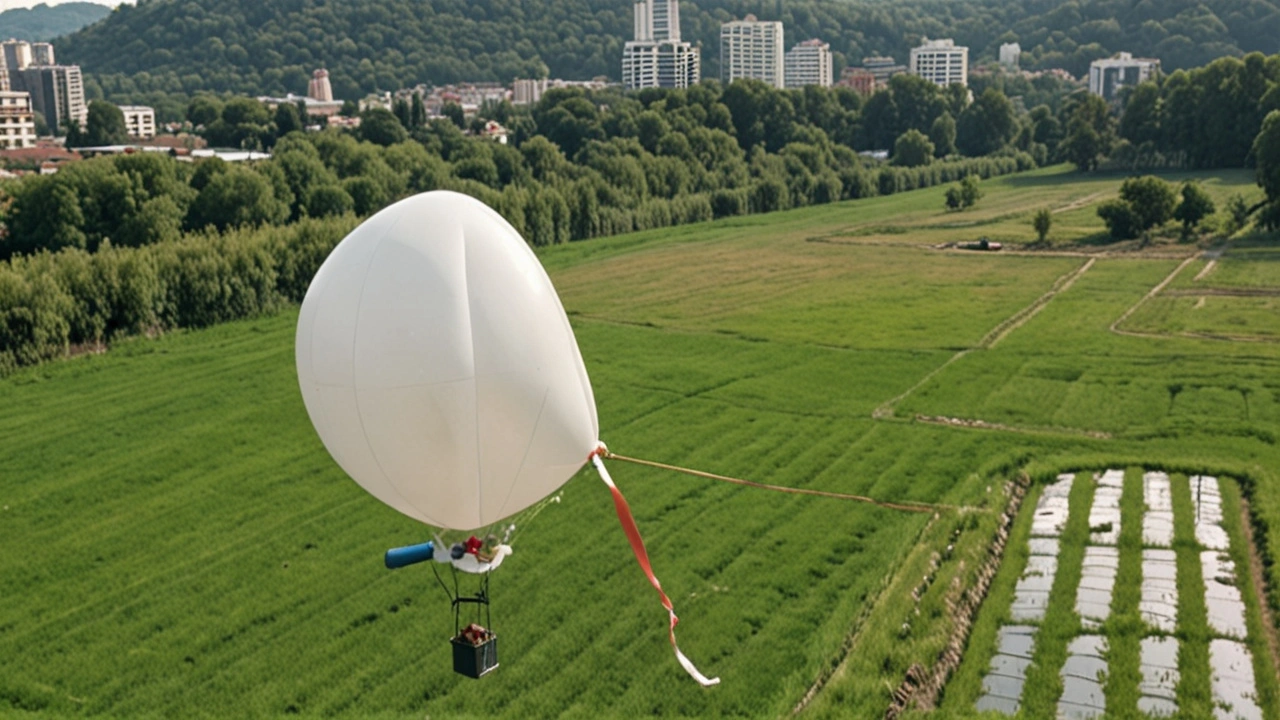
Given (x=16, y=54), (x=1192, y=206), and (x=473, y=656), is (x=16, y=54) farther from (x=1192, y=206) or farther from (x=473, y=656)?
(x=473, y=656)

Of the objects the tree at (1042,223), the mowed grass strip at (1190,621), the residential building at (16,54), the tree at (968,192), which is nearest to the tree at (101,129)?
the tree at (968,192)

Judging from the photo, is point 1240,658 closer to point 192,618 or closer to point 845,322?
point 192,618

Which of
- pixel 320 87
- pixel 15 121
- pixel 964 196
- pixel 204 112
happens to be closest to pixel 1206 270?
pixel 964 196

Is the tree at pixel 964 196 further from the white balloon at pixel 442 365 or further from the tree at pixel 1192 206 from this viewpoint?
the white balloon at pixel 442 365

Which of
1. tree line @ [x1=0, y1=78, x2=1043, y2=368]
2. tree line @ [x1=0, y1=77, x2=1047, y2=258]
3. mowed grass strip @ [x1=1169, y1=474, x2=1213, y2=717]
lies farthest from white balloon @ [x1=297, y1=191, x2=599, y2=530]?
tree line @ [x1=0, y1=77, x2=1047, y2=258]

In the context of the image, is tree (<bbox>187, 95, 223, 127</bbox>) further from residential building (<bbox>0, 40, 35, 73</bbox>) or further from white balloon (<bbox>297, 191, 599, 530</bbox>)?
residential building (<bbox>0, 40, 35, 73</bbox>)

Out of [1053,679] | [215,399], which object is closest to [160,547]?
[215,399]
